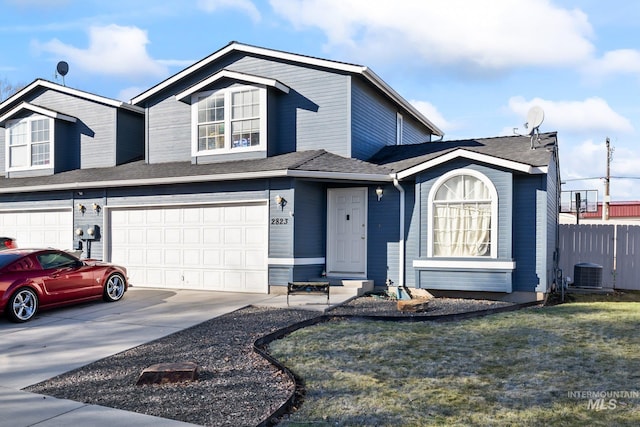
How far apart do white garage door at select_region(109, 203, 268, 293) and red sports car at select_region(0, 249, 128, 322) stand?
2.05 m

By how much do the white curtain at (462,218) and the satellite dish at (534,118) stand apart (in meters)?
2.52

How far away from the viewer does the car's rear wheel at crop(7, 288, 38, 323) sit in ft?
28.8

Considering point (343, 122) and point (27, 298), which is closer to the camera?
point (27, 298)

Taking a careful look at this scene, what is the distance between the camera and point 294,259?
37.7 feet

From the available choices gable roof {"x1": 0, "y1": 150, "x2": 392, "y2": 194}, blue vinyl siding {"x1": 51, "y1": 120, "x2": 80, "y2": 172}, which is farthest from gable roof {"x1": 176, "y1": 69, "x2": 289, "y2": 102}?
blue vinyl siding {"x1": 51, "y1": 120, "x2": 80, "y2": 172}

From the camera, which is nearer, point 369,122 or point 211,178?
point 211,178

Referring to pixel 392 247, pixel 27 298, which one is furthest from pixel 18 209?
pixel 392 247

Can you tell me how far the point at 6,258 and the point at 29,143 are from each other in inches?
359

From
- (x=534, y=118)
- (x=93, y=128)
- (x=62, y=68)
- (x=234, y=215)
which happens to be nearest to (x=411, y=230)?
(x=534, y=118)

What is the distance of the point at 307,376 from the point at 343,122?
8.51 metres

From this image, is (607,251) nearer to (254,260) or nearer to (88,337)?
(254,260)

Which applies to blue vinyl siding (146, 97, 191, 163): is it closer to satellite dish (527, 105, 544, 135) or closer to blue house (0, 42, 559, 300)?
blue house (0, 42, 559, 300)

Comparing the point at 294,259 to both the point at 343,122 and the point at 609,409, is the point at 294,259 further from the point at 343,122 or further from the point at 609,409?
the point at 609,409

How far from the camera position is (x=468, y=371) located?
5.62m
